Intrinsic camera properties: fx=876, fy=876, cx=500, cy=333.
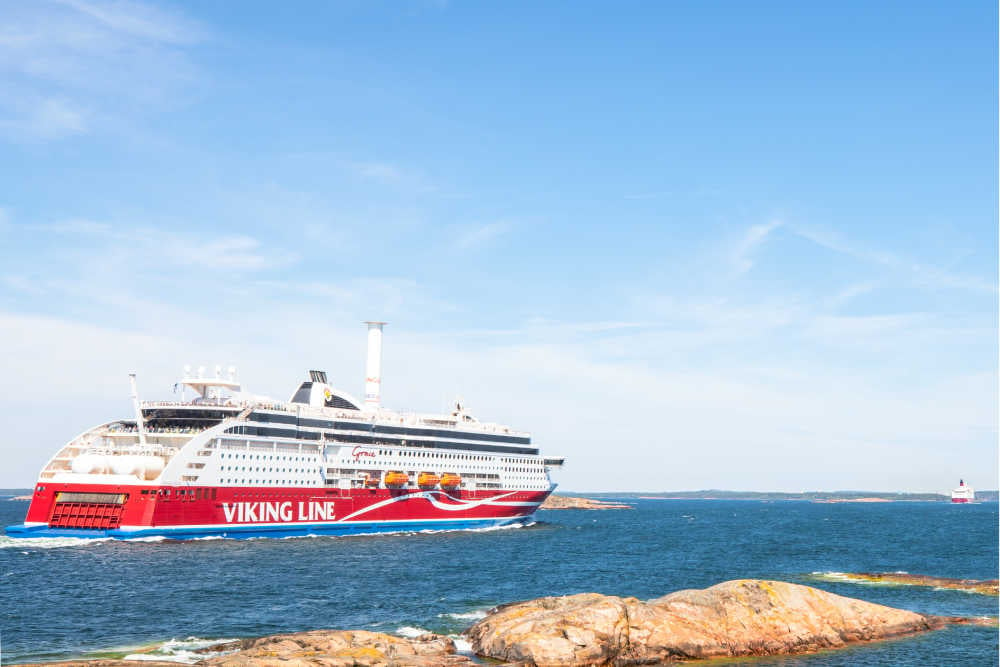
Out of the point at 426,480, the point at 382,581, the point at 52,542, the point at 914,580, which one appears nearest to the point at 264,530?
the point at 52,542

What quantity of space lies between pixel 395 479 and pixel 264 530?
42.5 ft

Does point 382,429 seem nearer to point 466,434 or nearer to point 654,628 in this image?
point 466,434

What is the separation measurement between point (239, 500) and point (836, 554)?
44468 mm

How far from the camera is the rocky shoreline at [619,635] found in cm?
2642

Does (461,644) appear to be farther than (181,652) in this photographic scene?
Yes

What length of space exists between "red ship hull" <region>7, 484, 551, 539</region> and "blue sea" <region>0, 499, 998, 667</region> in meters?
1.53

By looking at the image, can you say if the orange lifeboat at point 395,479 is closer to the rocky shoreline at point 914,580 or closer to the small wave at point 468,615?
the rocky shoreline at point 914,580

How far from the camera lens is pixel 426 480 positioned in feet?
253

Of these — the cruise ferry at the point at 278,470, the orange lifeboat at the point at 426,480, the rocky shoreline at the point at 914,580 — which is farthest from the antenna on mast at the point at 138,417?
the rocky shoreline at the point at 914,580

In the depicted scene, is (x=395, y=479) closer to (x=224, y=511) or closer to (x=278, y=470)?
(x=278, y=470)

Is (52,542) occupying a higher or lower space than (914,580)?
higher

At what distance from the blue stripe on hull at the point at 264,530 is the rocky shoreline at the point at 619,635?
3334 centimetres

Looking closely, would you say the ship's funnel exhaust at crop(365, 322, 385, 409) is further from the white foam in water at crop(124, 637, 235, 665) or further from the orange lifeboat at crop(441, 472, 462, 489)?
the white foam in water at crop(124, 637, 235, 665)

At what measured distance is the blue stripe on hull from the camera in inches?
2304
